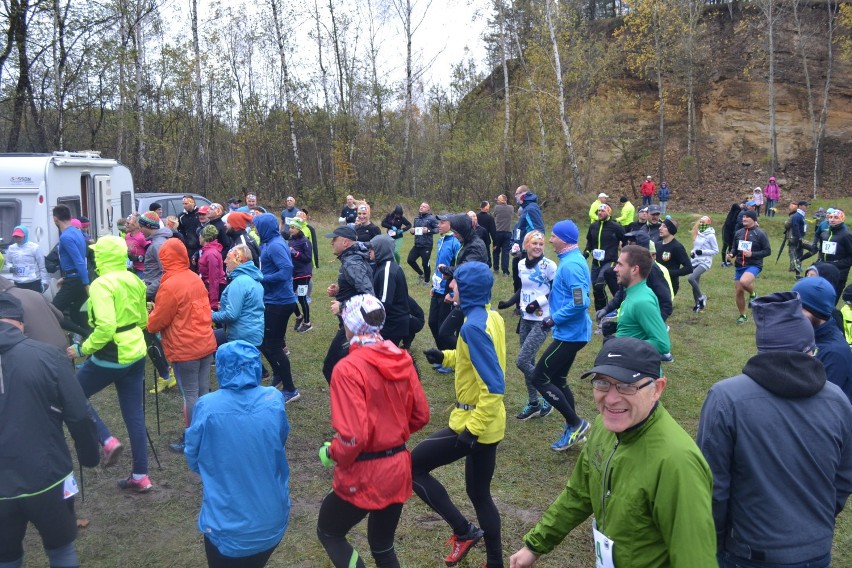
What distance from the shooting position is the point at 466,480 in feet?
13.6

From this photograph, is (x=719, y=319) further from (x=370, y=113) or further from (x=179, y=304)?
(x=370, y=113)

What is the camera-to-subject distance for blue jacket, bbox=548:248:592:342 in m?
5.74

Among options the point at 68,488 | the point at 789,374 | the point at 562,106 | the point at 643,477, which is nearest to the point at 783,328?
the point at 789,374

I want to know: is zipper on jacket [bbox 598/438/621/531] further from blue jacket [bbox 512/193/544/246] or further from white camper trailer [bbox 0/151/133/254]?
blue jacket [bbox 512/193/544/246]

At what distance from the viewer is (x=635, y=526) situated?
2.26 meters

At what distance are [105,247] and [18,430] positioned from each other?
214cm

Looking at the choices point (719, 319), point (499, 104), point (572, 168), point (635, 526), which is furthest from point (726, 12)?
point (635, 526)

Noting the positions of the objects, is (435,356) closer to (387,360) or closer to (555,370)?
(387,360)

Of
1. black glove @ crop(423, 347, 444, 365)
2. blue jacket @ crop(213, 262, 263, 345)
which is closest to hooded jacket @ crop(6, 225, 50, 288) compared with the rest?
blue jacket @ crop(213, 262, 263, 345)

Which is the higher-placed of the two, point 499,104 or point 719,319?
point 499,104

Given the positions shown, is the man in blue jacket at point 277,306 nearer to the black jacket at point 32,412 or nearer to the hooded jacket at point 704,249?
the black jacket at point 32,412

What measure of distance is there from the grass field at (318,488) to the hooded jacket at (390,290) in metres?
1.07

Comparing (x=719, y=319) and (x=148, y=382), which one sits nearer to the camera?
(x=148, y=382)

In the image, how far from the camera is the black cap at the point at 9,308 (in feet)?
11.3
